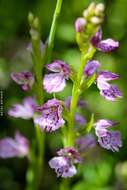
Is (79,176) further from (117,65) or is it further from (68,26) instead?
(68,26)

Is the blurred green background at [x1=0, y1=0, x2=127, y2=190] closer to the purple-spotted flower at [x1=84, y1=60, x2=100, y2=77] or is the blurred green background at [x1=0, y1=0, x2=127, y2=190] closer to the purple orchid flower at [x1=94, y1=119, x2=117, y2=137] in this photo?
the purple orchid flower at [x1=94, y1=119, x2=117, y2=137]

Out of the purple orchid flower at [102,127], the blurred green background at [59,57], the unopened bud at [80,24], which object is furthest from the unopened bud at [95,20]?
the blurred green background at [59,57]

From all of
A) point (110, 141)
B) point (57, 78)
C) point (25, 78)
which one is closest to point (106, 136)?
point (110, 141)

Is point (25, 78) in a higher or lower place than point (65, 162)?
higher

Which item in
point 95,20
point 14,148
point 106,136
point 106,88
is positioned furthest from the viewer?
point 14,148

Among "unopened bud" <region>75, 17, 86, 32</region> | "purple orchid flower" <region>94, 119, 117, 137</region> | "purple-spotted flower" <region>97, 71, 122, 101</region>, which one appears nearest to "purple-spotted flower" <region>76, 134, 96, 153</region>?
"purple orchid flower" <region>94, 119, 117, 137</region>

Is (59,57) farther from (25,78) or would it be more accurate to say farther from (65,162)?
(65,162)
